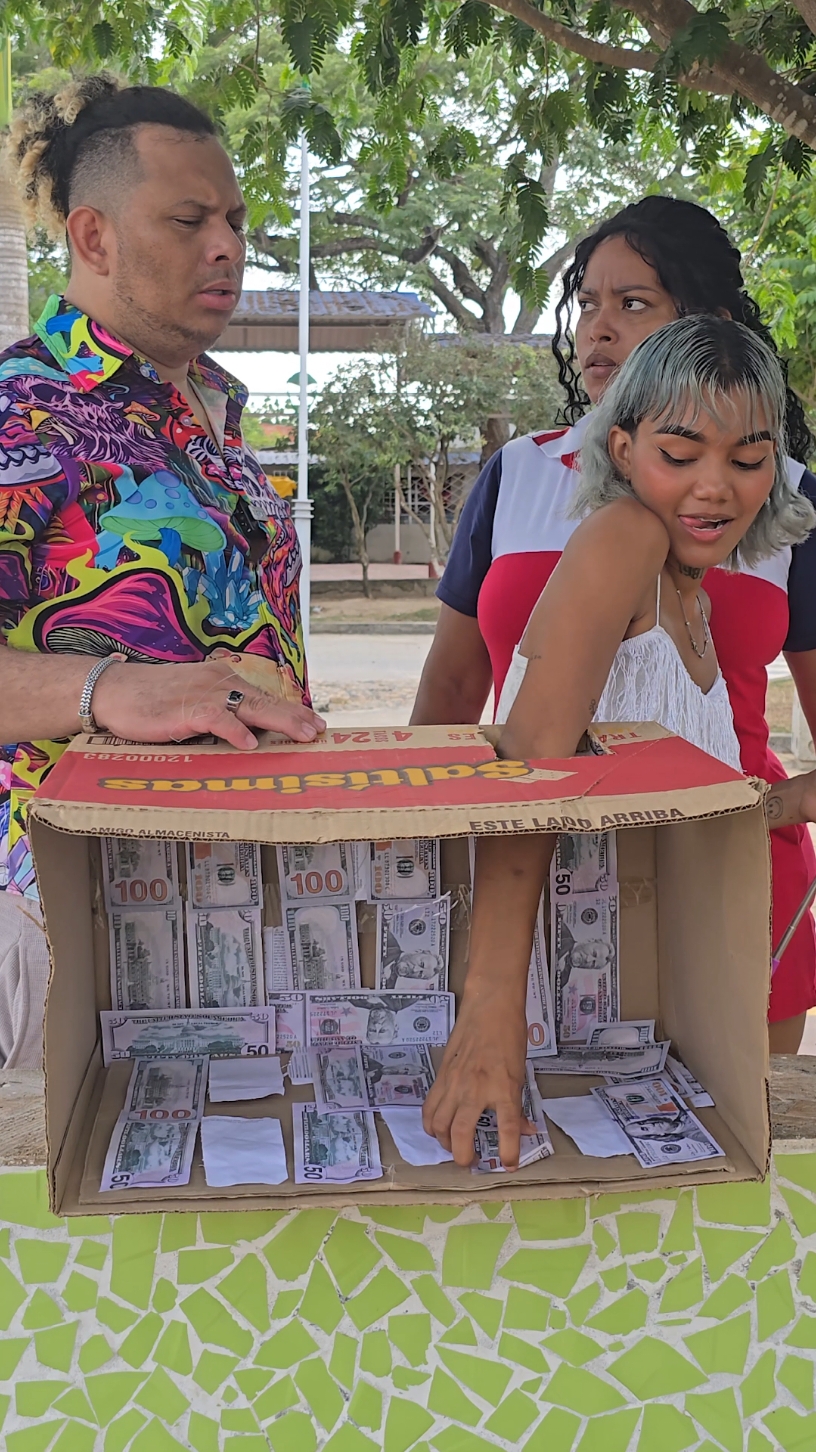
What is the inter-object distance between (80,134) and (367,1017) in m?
1.13

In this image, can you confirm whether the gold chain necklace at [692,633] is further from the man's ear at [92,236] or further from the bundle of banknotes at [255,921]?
the man's ear at [92,236]

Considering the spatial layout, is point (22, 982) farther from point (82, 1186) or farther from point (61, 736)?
point (82, 1186)

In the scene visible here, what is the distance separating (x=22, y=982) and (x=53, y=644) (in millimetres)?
371

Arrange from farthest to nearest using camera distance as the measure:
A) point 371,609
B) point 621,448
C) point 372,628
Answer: point 371,609, point 372,628, point 621,448

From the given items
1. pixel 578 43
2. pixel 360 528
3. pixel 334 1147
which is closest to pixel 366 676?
pixel 360 528

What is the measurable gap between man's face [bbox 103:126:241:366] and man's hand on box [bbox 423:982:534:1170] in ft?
2.93

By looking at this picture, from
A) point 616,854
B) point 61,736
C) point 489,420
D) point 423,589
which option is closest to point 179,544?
point 61,736

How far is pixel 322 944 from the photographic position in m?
1.23

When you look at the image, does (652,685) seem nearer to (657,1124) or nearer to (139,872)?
(657,1124)

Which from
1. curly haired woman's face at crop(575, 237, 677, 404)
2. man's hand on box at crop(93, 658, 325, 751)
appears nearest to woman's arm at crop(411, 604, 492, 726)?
curly haired woman's face at crop(575, 237, 677, 404)

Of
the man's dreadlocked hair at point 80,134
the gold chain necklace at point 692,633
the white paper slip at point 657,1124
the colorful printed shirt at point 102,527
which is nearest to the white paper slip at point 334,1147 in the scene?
the white paper slip at point 657,1124

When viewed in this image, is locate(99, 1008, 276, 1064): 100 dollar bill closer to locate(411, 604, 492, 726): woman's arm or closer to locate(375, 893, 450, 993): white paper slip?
locate(375, 893, 450, 993): white paper slip

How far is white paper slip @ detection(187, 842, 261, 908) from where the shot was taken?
1200 mm

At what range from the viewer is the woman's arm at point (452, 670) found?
2031 millimetres
